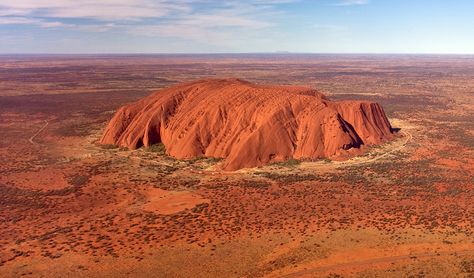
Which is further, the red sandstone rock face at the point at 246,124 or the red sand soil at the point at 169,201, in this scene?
the red sandstone rock face at the point at 246,124

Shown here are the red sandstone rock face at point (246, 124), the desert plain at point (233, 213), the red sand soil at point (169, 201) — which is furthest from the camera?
the red sandstone rock face at point (246, 124)

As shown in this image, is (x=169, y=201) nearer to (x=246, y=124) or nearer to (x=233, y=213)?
(x=233, y=213)

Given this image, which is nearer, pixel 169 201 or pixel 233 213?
pixel 233 213

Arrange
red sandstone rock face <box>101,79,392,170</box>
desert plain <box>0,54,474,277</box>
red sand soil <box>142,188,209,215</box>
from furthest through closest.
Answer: red sandstone rock face <box>101,79,392,170</box>, red sand soil <box>142,188,209,215</box>, desert plain <box>0,54,474,277</box>

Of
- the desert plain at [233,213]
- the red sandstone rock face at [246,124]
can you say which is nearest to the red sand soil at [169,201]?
the desert plain at [233,213]

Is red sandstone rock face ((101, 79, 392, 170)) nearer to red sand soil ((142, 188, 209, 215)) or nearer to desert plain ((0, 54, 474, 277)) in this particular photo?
desert plain ((0, 54, 474, 277))

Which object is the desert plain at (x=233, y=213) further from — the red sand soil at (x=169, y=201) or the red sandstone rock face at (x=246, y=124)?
the red sandstone rock face at (x=246, y=124)

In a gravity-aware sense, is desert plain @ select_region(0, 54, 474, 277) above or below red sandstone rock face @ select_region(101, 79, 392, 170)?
below

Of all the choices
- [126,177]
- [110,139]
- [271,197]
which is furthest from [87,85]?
[271,197]

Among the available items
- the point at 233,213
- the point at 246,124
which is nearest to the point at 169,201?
the point at 233,213

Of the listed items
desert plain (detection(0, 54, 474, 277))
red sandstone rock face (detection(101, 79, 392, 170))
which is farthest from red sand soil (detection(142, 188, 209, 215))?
red sandstone rock face (detection(101, 79, 392, 170))
